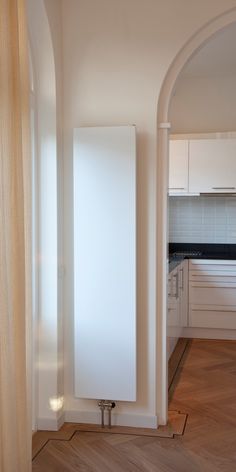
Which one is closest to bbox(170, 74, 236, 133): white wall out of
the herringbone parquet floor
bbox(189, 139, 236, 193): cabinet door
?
bbox(189, 139, 236, 193): cabinet door

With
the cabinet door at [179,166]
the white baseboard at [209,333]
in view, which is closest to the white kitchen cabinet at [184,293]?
the white baseboard at [209,333]

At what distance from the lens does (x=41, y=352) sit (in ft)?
10.4

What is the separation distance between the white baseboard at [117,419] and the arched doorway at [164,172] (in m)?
0.09

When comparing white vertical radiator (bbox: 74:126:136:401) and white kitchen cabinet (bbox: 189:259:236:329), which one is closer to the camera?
white vertical radiator (bbox: 74:126:136:401)

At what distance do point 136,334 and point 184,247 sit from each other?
2.84 metres

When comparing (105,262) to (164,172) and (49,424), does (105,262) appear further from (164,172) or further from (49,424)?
(49,424)

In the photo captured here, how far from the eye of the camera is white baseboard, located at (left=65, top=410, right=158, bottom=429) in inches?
126

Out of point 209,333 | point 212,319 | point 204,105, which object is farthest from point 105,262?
point 204,105

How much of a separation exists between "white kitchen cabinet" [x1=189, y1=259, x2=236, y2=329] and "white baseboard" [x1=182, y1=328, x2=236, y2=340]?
0.09 metres

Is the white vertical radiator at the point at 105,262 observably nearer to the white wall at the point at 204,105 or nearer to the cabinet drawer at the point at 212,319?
the cabinet drawer at the point at 212,319

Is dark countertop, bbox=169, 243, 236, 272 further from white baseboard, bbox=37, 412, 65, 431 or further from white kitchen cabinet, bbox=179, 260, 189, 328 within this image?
white baseboard, bbox=37, 412, 65, 431

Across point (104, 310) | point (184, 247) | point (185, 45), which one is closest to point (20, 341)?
point (104, 310)

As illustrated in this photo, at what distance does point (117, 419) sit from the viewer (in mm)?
3227

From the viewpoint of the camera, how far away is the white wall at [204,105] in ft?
18.6
